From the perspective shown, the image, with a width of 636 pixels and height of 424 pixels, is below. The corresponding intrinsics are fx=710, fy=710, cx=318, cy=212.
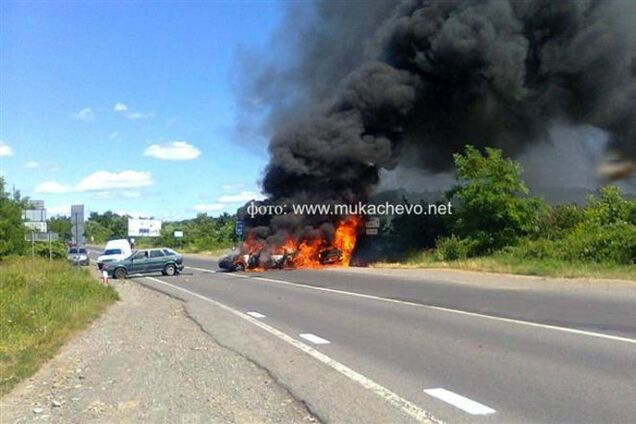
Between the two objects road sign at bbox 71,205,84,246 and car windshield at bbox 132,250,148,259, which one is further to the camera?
car windshield at bbox 132,250,148,259

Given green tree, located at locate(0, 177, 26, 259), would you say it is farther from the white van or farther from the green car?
the green car

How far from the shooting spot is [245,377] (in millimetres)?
8125

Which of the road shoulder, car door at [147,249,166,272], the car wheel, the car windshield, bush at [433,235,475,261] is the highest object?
bush at [433,235,475,261]

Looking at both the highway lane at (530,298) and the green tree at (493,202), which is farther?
the green tree at (493,202)

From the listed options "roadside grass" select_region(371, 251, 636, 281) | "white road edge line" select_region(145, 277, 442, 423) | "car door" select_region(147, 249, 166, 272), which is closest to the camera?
"white road edge line" select_region(145, 277, 442, 423)

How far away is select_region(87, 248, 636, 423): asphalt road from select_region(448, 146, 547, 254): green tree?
12.5 meters

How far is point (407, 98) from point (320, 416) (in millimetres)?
31959

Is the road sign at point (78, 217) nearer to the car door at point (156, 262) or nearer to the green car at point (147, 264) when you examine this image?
the green car at point (147, 264)

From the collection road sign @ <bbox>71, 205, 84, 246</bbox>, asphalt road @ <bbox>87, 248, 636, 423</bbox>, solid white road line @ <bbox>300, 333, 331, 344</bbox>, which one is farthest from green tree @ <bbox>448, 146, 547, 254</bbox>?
solid white road line @ <bbox>300, 333, 331, 344</bbox>

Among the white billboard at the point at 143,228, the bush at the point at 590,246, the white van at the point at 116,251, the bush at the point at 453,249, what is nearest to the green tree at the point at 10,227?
the white van at the point at 116,251

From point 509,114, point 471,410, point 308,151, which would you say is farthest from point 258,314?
point 509,114

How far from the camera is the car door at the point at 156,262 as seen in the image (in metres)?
37.4

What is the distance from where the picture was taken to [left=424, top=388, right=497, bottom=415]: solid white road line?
20.1 ft

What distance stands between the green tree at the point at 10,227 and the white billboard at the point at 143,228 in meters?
61.5
